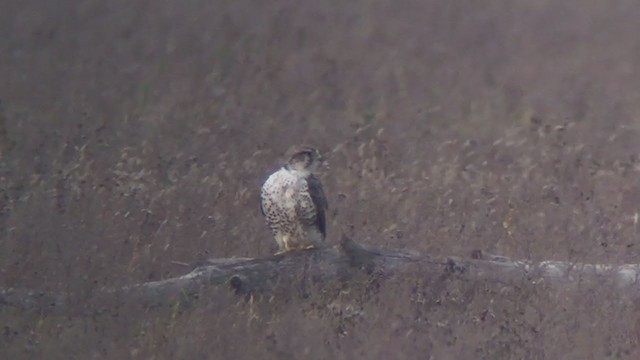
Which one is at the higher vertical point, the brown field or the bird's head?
the bird's head

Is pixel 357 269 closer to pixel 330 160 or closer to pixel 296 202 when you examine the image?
pixel 296 202

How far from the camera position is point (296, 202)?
820 centimetres

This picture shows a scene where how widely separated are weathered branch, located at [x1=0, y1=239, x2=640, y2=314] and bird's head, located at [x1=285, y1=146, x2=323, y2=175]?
758 mm

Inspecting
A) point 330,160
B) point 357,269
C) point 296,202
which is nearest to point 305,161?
point 296,202

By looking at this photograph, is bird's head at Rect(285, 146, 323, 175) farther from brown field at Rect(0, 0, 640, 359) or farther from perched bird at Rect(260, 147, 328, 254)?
brown field at Rect(0, 0, 640, 359)

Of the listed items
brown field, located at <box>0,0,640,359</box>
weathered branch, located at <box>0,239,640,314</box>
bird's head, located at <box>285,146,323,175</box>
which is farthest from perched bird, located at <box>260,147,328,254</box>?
weathered branch, located at <box>0,239,640,314</box>

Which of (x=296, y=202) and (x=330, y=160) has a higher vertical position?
(x=296, y=202)

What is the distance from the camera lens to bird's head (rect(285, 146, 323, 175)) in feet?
26.3

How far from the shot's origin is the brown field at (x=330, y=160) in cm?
631

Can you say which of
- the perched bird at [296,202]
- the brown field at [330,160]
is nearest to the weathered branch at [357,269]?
the brown field at [330,160]

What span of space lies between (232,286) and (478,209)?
103 inches

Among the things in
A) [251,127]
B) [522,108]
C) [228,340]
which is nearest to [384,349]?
[228,340]

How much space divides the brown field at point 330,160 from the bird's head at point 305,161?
0.59 metres

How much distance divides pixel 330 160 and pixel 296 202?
2.53m
